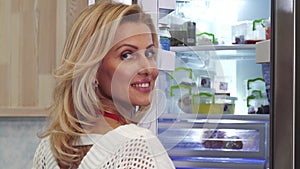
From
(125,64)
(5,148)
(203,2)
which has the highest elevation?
(203,2)

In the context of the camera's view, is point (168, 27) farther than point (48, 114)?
No

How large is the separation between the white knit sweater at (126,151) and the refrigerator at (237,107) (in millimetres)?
21

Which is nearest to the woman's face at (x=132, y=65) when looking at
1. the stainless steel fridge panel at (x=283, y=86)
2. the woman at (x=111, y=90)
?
the woman at (x=111, y=90)

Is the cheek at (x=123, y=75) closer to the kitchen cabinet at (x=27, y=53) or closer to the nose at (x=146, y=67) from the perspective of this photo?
the nose at (x=146, y=67)

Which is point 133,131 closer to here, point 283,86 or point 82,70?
point 82,70

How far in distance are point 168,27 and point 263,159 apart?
34 cm

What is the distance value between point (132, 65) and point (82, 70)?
0.11m

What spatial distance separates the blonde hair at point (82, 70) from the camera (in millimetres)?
781

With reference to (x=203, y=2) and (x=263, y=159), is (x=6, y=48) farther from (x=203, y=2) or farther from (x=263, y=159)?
(x=263, y=159)

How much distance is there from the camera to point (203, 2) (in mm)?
920

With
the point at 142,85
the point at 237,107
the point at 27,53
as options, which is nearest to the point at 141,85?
the point at 142,85

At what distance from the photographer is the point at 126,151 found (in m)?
0.77

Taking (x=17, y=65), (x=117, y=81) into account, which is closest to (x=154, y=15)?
(x=117, y=81)

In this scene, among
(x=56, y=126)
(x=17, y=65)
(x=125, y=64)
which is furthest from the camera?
(x=17, y=65)
